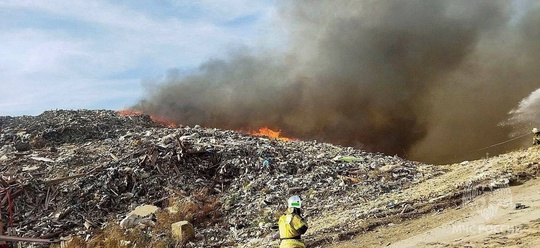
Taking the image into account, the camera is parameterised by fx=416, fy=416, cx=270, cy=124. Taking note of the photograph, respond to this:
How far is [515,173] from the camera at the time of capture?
848cm

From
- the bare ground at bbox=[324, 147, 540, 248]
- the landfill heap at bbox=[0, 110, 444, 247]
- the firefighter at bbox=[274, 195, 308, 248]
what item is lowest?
the bare ground at bbox=[324, 147, 540, 248]

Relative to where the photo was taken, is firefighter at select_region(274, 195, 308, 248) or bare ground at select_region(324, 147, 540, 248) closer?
firefighter at select_region(274, 195, 308, 248)

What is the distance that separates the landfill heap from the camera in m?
9.73

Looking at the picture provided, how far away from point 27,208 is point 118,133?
7584 millimetres

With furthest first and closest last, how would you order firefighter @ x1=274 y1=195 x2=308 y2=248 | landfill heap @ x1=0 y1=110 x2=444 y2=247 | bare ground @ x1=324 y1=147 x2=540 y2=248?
landfill heap @ x1=0 y1=110 x2=444 y2=247, bare ground @ x1=324 y1=147 x2=540 y2=248, firefighter @ x1=274 y1=195 x2=308 y2=248

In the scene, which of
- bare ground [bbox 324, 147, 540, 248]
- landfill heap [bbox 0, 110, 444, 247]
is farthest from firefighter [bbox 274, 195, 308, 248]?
landfill heap [bbox 0, 110, 444, 247]

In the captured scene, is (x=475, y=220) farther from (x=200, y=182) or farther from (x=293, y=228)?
(x=200, y=182)

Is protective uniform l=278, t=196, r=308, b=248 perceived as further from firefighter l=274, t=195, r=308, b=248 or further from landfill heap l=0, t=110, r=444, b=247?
landfill heap l=0, t=110, r=444, b=247

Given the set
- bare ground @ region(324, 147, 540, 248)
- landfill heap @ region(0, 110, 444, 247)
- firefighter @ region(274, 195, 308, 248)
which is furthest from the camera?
landfill heap @ region(0, 110, 444, 247)

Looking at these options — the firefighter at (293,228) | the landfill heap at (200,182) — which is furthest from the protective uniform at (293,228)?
the landfill heap at (200,182)

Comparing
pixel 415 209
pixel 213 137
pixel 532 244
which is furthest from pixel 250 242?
pixel 213 137

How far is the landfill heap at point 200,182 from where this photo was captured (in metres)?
9.73

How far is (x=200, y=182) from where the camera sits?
471 inches

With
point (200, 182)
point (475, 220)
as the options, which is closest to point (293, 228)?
point (475, 220)
